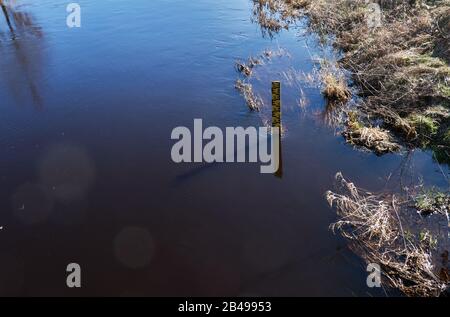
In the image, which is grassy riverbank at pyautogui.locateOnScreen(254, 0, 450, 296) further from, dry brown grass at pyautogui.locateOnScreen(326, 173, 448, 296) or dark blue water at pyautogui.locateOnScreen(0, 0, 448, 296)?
dark blue water at pyautogui.locateOnScreen(0, 0, 448, 296)

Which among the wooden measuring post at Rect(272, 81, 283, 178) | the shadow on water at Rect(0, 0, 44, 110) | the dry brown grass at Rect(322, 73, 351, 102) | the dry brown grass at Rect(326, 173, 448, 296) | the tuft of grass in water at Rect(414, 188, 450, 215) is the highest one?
the shadow on water at Rect(0, 0, 44, 110)

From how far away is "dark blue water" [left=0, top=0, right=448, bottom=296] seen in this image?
14.6 ft

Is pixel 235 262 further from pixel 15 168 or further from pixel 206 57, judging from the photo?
pixel 206 57

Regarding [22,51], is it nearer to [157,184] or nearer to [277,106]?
[157,184]

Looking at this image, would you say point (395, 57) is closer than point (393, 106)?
No

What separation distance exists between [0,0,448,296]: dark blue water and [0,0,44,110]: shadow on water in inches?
2.5

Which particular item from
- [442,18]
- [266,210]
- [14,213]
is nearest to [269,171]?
[266,210]

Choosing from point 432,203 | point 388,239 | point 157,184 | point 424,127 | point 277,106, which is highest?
point 424,127

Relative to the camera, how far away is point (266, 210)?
5.25 meters

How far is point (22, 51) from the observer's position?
1030 centimetres

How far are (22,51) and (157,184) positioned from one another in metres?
7.43

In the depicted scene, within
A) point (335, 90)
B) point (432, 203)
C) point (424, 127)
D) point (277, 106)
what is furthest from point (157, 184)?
point (424, 127)

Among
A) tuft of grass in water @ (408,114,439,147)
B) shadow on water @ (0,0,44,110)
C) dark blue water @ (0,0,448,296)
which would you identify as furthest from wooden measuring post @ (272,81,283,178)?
shadow on water @ (0,0,44,110)

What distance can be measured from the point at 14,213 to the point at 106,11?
9715 millimetres
